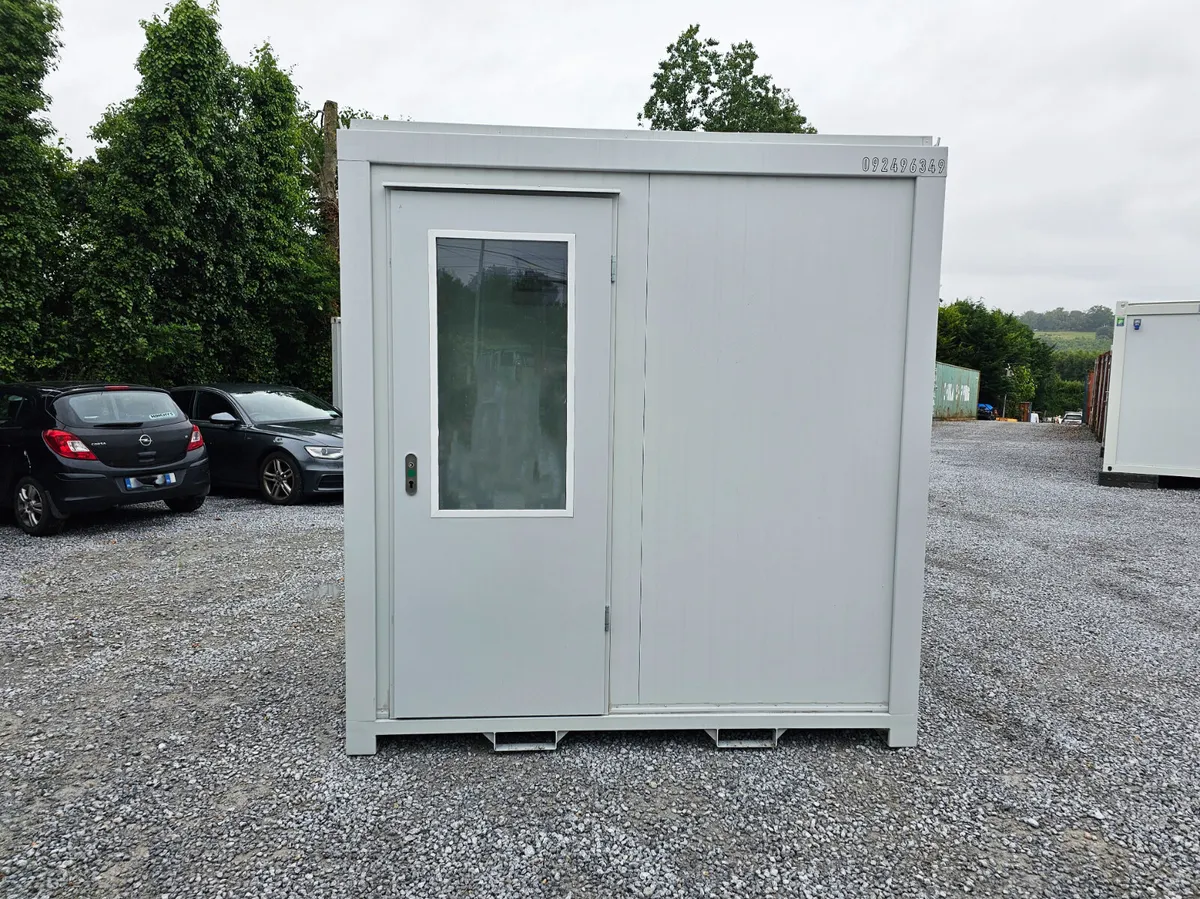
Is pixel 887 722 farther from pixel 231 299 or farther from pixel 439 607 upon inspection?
pixel 231 299

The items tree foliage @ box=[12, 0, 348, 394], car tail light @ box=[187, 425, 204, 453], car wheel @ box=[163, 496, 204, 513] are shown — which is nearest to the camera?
car tail light @ box=[187, 425, 204, 453]

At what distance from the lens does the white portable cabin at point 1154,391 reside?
1126 centimetres

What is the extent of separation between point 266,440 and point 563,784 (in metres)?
7.81

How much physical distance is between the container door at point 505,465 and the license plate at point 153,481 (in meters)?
6.09

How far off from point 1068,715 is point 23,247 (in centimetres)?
1404

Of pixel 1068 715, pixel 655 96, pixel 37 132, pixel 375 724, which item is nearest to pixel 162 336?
pixel 37 132

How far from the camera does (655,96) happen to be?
Answer: 108 feet

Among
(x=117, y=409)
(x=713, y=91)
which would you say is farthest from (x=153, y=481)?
(x=713, y=91)

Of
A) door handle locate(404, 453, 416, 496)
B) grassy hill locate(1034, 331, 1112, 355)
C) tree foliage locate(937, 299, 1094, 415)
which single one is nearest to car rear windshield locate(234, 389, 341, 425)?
door handle locate(404, 453, 416, 496)

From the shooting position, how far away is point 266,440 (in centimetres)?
959

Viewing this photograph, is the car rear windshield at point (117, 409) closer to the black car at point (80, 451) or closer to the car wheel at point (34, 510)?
the black car at point (80, 451)

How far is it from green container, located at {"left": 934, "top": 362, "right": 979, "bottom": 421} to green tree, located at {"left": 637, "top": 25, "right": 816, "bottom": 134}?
12.3 metres

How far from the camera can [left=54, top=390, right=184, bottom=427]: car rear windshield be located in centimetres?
765

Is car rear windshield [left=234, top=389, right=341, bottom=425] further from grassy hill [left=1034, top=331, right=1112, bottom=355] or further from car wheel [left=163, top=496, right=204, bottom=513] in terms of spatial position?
grassy hill [left=1034, top=331, right=1112, bottom=355]
